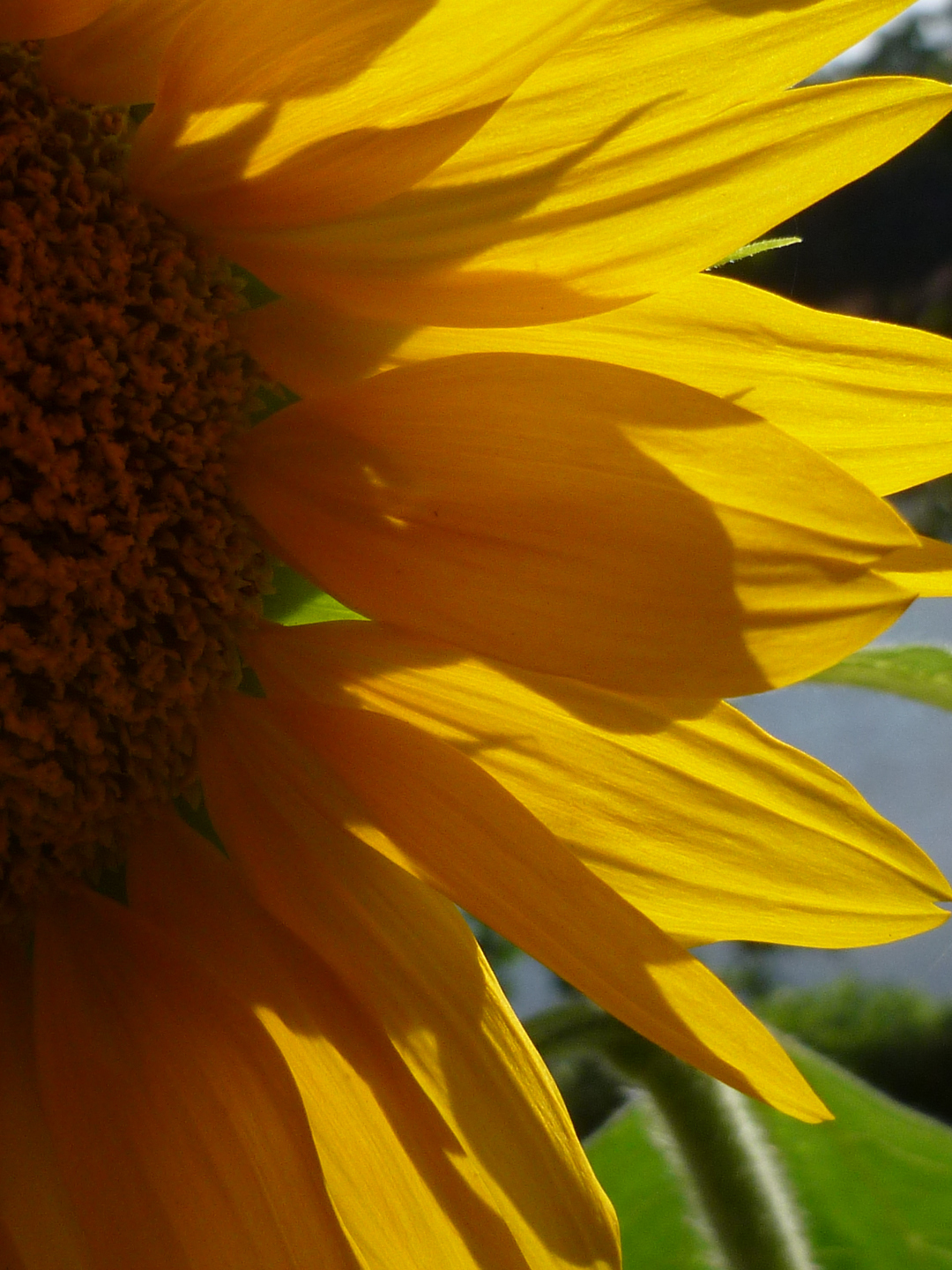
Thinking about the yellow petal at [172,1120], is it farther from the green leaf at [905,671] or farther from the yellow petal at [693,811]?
the green leaf at [905,671]

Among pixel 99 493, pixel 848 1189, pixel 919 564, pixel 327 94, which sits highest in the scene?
pixel 327 94

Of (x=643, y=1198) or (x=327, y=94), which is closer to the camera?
(x=327, y=94)

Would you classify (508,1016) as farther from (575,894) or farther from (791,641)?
(791,641)

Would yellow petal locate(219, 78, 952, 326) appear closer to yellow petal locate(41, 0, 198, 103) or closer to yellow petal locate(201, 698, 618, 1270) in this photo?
yellow petal locate(41, 0, 198, 103)

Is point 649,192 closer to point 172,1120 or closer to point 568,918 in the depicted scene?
point 568,918

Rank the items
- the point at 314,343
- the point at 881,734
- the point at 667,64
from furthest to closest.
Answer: the point at 881,734 → the point at 314,343 → the point at 667,64

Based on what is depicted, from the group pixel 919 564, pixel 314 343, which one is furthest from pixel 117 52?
pixel 919 564

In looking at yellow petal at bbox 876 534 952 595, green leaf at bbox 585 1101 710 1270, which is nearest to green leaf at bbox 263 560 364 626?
yellow petal at bbox 876 534 952 595
